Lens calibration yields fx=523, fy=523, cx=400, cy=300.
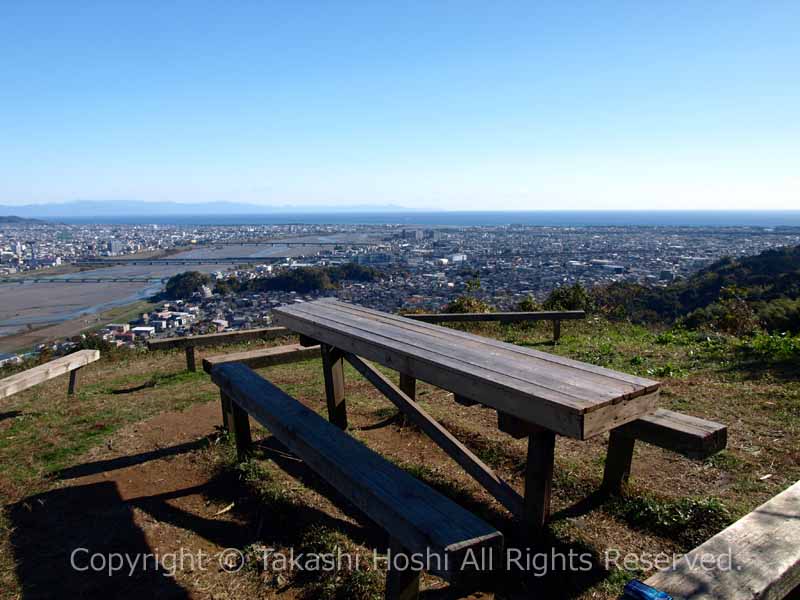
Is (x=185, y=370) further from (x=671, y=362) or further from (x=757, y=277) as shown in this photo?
(x=757, y=277)

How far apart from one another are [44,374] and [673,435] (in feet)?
19.3

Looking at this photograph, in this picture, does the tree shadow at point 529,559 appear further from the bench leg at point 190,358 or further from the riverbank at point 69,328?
the riverbank at point 69,328

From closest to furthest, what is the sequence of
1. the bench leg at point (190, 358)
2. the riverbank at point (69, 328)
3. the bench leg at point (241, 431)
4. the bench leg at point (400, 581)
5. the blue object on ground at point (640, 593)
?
the blue object on ground at point (640, 593) → the bench leg at point (400, 581) → the bench leg at point (241, 431) → the bench leg at point (190, 358) → the riverbank at point (69, 328)

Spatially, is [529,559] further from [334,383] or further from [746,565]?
[334,383]

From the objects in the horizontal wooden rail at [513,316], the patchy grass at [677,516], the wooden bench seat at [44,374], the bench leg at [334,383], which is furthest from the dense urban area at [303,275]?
the patchy grass at [677,516]

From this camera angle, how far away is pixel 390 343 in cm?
328

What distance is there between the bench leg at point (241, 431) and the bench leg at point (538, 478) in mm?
2229

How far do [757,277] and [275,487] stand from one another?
19.1 m

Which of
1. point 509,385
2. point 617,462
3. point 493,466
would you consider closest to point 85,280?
point 493,466

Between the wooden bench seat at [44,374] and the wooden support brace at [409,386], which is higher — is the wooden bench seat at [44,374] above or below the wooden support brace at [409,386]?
below

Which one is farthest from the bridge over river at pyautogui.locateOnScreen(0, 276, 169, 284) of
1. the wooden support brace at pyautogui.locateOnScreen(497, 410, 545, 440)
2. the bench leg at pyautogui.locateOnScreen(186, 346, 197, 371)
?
the wooden support brace at pyautogui.locateOnScreen(497, 410, 545, 440)

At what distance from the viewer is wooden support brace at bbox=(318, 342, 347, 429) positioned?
440cm

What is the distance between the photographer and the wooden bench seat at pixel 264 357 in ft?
14.9

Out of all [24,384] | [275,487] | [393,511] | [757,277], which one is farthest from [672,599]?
[757,277]
